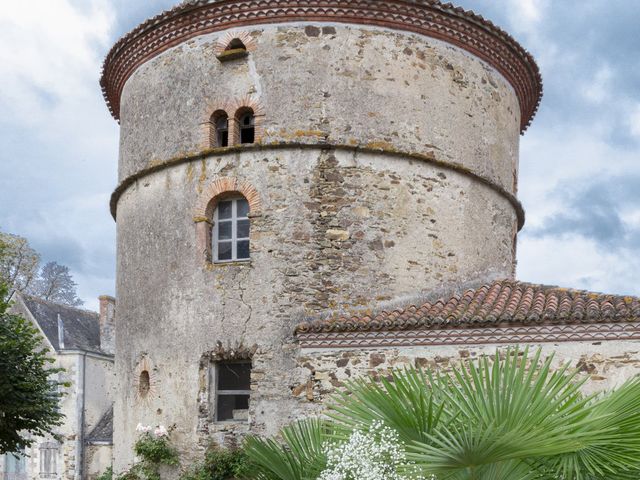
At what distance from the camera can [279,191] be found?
559 inches

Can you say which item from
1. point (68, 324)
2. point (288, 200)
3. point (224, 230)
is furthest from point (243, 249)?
point (68, 324)

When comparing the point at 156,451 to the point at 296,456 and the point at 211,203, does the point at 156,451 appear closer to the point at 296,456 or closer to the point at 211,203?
the point at 211,203

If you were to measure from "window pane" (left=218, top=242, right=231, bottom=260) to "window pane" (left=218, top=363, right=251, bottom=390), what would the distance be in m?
1.87

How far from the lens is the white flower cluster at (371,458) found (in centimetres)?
671

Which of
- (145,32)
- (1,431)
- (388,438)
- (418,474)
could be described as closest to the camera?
(418,474)

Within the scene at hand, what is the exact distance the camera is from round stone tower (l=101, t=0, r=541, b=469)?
45.7 feet

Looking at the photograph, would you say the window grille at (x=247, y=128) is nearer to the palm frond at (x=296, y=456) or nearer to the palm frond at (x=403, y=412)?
the palm frond at (x=296, y=456)

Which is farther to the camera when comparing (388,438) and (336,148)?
(336,148)

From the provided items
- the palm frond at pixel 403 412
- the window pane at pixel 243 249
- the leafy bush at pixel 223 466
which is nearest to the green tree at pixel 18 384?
the leafy bush at pixel 223 466

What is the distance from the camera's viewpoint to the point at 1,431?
537 inches

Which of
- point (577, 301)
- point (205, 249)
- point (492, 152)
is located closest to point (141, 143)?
point (205, 249)

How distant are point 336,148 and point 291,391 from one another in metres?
4.16

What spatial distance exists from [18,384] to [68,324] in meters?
18.1

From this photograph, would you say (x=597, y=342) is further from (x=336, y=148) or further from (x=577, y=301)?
(x=336, y=148)
